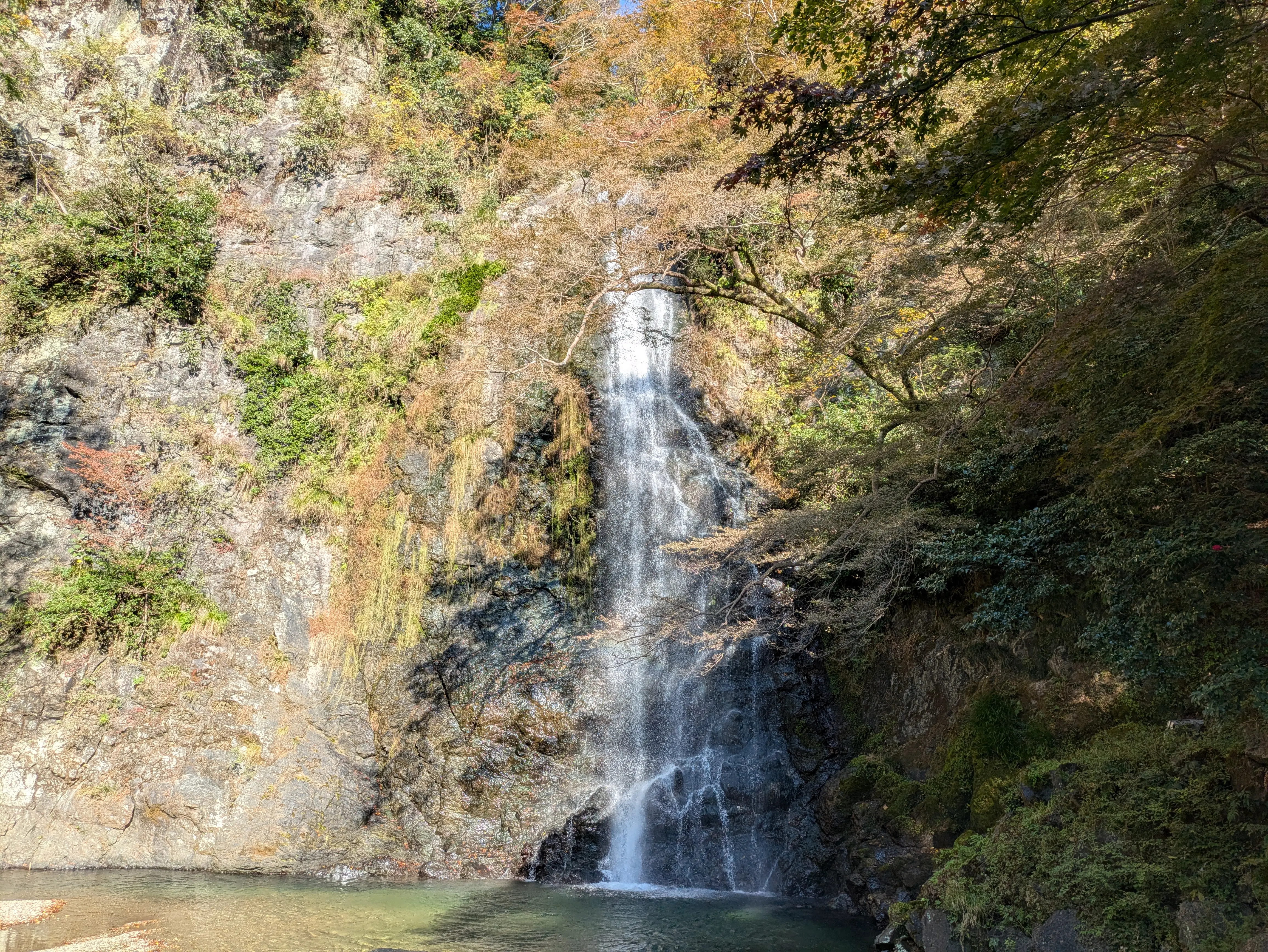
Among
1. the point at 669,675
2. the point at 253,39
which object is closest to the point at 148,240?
the point at 253,39

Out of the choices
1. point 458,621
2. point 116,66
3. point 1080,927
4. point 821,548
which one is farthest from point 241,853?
point 116,66

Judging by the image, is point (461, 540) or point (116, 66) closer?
point (461, 540)

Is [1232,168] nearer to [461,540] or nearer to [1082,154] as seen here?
[1082,154]

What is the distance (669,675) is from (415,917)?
4987 mm

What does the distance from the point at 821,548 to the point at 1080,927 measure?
16.7ft

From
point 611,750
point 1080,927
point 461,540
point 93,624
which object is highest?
point 461,540

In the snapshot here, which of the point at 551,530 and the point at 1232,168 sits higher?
the point at 1232,168

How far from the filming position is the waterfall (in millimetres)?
10336

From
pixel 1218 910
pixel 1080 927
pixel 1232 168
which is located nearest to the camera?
pixel 1218 910

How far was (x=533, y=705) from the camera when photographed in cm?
1186

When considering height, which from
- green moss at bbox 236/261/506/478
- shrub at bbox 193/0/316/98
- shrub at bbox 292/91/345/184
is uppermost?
shrub at bbox 193/0/316/98

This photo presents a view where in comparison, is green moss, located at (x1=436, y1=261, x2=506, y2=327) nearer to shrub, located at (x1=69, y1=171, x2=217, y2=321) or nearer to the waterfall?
the waterfall

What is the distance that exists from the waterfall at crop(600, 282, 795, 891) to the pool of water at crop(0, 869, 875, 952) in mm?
747

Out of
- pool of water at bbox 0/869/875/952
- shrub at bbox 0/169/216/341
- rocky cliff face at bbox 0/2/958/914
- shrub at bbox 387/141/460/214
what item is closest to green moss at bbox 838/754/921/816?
rocky cliff face at bbox 0/2/958/914
